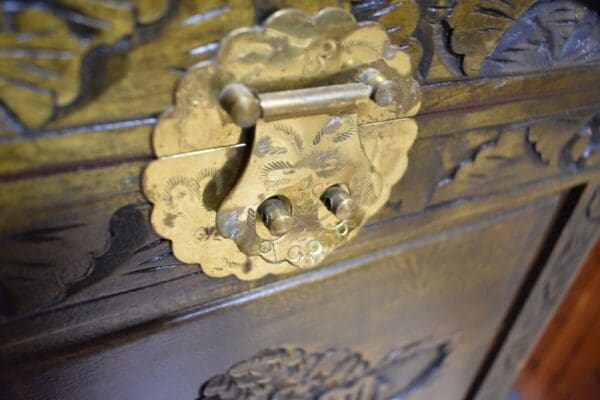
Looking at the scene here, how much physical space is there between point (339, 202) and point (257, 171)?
0.07 metres

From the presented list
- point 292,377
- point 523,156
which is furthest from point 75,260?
point 523,156

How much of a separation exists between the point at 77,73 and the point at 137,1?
0.05m

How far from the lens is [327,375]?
60 cm

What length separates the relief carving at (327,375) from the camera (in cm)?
50

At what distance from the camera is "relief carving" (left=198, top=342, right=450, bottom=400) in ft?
1.65

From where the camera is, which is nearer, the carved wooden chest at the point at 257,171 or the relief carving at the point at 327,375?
the carved wooden chest at the point at 257,171

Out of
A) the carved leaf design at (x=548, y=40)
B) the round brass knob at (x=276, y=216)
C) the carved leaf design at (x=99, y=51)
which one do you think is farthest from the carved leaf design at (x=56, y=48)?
the carved leaf design at (x=548, y=40)

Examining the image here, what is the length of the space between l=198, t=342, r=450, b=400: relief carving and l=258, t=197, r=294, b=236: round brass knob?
0.19 meters

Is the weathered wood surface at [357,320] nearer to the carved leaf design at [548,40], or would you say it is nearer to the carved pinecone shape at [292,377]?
the carved pinecone shape at [292,377]

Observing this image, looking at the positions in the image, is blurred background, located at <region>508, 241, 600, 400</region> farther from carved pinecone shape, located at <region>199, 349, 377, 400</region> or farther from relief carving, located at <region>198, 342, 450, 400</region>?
carved pinecone shape, located at <region>199, 349, 377, 400</region>

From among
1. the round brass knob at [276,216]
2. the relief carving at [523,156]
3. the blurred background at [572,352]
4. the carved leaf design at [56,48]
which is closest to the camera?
the carved leaf design at [56,48]

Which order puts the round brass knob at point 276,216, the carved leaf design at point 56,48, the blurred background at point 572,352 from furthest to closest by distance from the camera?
the blurred background at point 572,352
the round brass knob at point 276,216
the carved leaf design at point 56,48

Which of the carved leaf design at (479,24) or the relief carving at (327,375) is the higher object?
the carved leaf design at (479,24)

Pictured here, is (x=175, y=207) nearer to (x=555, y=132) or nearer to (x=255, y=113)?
(x=255, y=113)
